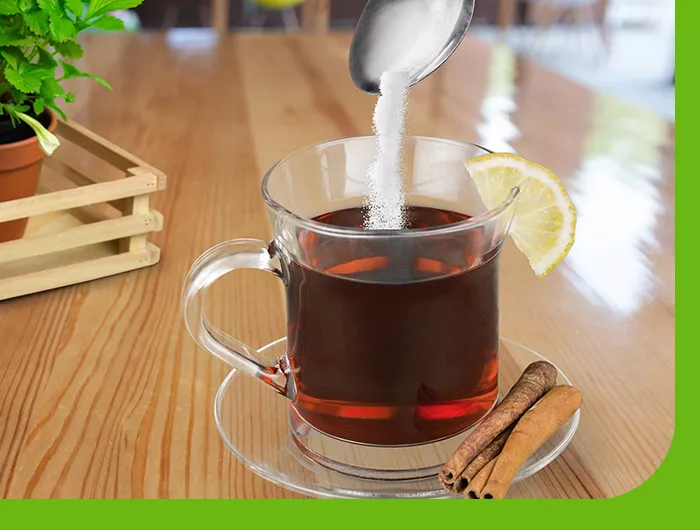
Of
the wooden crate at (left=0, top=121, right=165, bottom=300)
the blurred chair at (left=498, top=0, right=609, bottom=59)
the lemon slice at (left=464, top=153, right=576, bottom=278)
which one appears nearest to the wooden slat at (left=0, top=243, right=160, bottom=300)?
the wooden crate at (left=0, top=121, right=165, bottom=300)

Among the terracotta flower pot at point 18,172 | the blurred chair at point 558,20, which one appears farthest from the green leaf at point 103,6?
the blurred chair at point 558,20

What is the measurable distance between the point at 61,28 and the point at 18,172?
151 mm

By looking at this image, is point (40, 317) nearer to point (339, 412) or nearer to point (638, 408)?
point (339, 412)

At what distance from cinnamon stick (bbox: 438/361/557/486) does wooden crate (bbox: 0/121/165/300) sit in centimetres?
43

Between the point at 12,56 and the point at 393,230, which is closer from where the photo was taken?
the point at 393,230

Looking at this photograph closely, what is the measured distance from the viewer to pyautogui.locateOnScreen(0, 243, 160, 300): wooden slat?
2.77 ft

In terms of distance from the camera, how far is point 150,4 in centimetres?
465

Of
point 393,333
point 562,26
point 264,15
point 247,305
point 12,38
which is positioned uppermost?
point 12,38

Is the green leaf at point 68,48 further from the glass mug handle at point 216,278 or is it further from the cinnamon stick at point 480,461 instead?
the cinnamon stick at point 480,461

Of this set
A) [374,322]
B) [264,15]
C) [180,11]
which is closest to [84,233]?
[374,322]

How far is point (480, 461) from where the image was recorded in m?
0.58

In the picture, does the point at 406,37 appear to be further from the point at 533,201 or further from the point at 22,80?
the point at 22,80

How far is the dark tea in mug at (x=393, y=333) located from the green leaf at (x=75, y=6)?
1.23 ft

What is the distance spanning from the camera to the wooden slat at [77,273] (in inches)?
33.2
